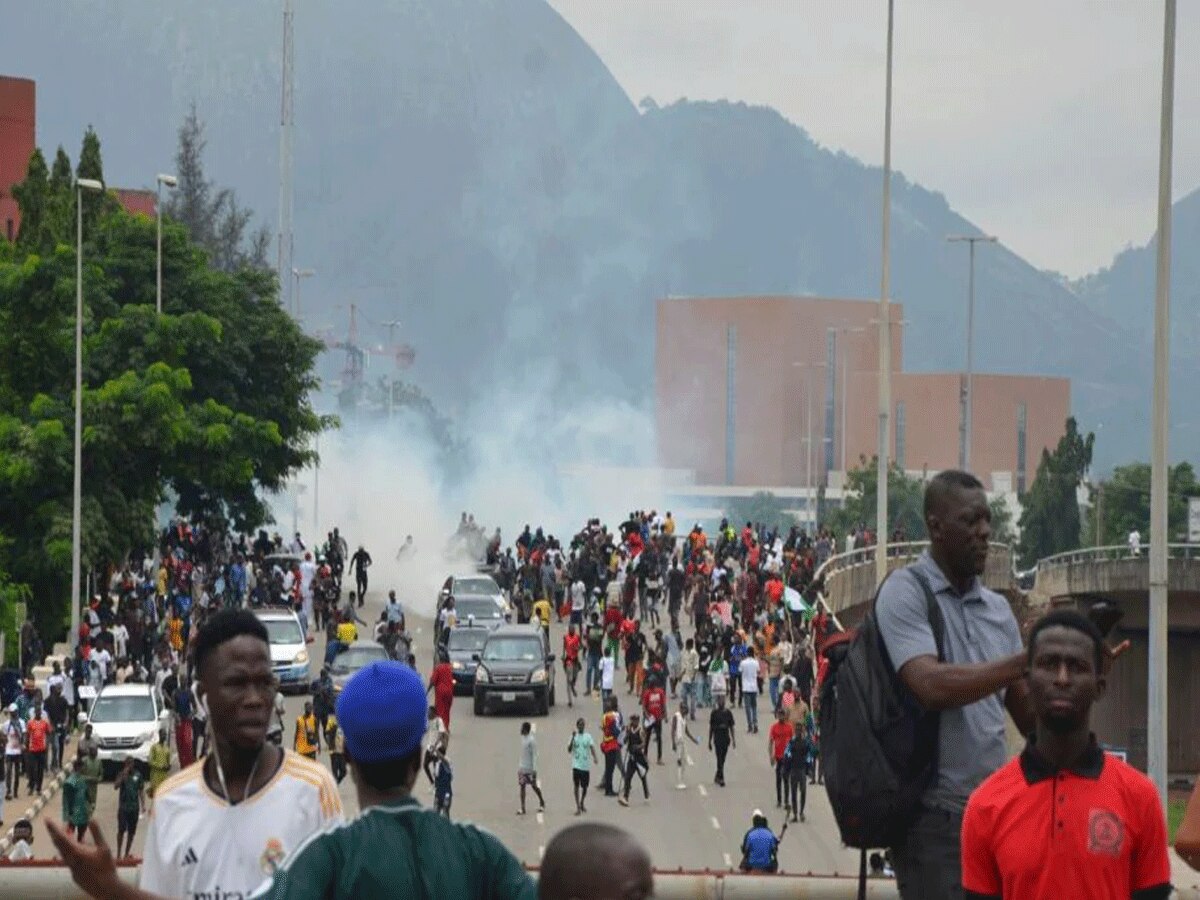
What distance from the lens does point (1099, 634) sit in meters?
6.36

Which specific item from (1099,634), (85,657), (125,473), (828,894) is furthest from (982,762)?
(125,473)

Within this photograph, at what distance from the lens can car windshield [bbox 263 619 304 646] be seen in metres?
40.5

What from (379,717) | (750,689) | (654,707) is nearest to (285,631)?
(750,689)

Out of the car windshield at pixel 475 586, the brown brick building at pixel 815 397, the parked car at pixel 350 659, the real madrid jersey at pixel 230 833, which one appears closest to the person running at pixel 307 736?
the parked car at pixel 350 659

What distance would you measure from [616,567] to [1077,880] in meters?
45.9

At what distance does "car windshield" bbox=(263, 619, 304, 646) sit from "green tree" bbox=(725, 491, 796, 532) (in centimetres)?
12168

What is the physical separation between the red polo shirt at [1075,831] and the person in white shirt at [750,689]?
3271 cm

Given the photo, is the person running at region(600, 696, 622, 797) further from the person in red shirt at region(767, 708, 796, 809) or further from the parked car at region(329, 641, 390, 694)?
the parked car at region(329, 641, 390, 694)

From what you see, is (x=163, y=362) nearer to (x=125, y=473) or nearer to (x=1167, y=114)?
(x=125, y=473)

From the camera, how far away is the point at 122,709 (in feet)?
108

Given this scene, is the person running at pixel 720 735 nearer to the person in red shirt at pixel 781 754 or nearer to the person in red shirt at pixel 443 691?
the person in red shirt at pixel 781 754

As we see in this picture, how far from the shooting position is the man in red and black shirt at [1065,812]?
6.09 metres

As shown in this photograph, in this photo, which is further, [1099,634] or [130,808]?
[130,808]

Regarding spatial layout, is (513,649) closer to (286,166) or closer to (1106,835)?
(1106,835)
